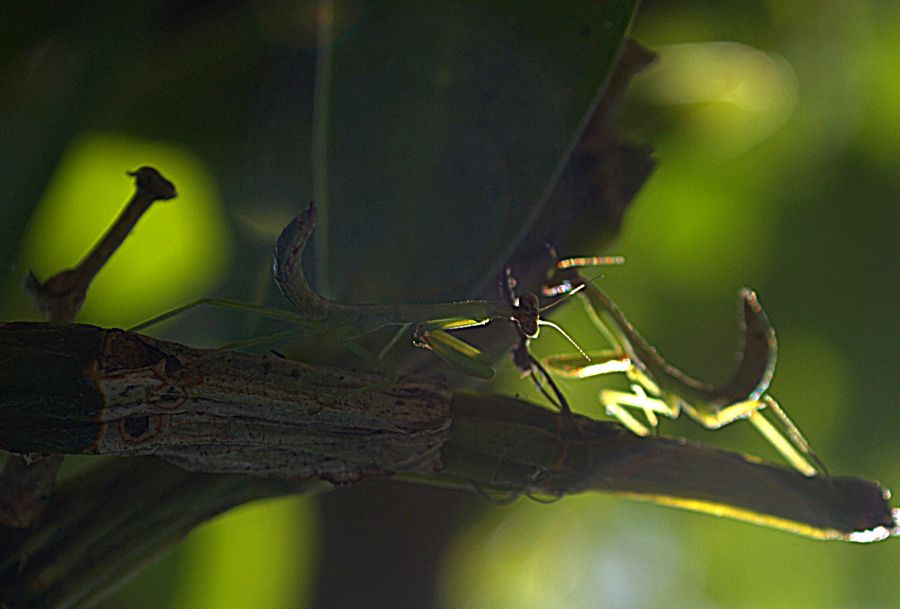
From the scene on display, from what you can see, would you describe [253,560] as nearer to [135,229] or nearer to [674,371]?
[135,229]

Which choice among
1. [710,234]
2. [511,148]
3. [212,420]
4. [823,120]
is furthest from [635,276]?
[212,420]

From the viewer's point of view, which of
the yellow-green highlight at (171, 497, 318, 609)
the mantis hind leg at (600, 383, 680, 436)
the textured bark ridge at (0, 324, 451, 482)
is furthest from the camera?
the yellow-green highlight at (171, 497, 318, 609)

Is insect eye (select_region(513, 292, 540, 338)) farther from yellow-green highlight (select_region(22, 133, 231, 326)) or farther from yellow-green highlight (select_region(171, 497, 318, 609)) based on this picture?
yellow-green highlight (select_region(171, 497, 318, 609))

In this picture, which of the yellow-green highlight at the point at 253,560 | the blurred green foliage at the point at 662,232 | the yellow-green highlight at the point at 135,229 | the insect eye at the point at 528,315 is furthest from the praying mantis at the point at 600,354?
the yellow-green highlight at the point at 253,560

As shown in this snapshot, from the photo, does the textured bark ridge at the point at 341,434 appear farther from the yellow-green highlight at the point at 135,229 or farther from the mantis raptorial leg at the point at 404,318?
the yellow-green highlight at the point at 135,229

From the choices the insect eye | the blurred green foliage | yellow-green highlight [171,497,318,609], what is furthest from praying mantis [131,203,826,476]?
A: yellow-green highlight [171,497,318,609]

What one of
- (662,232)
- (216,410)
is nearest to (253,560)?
(662,232)

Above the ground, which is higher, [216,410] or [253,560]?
[216,410]

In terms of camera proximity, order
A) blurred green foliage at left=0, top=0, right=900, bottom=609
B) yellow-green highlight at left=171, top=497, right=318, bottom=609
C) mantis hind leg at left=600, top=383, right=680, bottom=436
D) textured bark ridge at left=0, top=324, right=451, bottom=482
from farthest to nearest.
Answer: yellow-green highlight at left=171, top=497, right=318, bottom=609 → blurred green foliage at left=0, top=0, right=900, bottom=609 → mantis hind leg at left=600, top=383, right=680, bottom=436 → textured bark ridge at left=0, top=324, right=451, bottom=482

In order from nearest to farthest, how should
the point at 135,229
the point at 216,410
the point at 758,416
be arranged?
the point at 216,410, the point at 758,416, the point at 135,229
